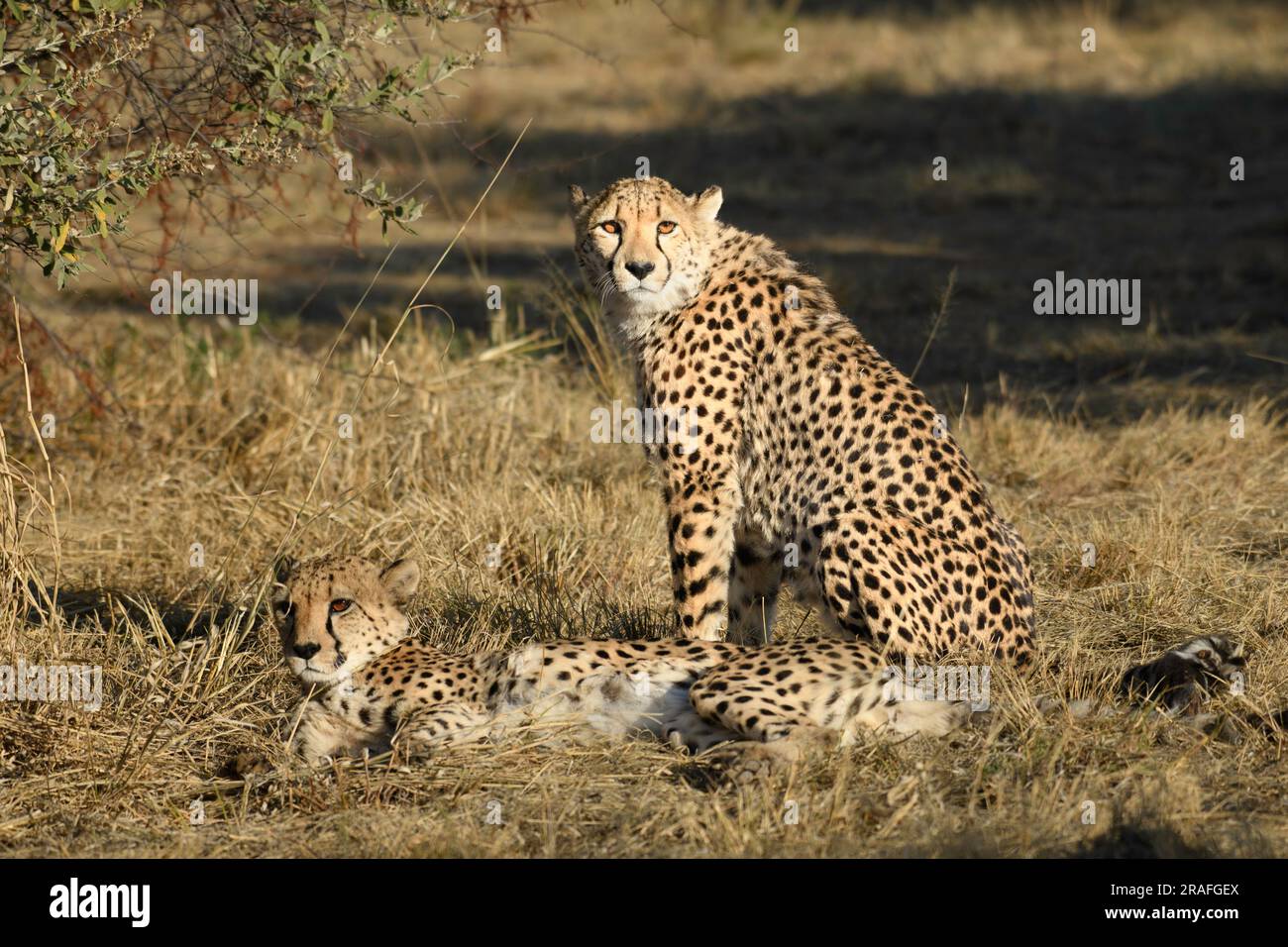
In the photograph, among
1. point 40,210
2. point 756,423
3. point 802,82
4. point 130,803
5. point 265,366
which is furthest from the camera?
point 802,82

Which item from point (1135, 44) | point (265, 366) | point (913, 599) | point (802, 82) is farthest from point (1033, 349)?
point (1135, 44)

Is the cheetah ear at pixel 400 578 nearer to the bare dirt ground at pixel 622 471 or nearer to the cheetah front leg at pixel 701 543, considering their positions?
the bare dirt ground at pixel 622 471

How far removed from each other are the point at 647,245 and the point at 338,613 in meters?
1.49

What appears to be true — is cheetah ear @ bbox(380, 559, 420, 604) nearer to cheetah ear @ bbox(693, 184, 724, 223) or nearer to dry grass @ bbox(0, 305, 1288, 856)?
dry grass @ bbox(0, 305, 1288, 856)

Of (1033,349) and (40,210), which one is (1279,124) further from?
(40,210)

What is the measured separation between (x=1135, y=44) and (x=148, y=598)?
43.3 feet

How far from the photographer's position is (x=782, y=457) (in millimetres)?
4980

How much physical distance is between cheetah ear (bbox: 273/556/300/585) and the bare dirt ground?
0.13 meters

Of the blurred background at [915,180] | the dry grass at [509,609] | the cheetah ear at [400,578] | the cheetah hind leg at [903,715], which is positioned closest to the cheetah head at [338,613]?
the cheetah ear at [400,578]

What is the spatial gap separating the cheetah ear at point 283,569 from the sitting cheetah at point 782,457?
3.72ft

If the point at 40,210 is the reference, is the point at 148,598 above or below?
below

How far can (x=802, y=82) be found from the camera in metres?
15.7

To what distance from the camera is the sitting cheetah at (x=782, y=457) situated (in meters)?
4.58

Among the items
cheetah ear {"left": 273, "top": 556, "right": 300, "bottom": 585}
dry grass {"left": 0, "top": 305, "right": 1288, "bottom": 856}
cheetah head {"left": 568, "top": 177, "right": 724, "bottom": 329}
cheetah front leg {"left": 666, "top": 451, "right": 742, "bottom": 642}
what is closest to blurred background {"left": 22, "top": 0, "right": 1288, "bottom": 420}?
dry grass {"left": 0, "top": 305, "right": 1288, "bottom": 856}
